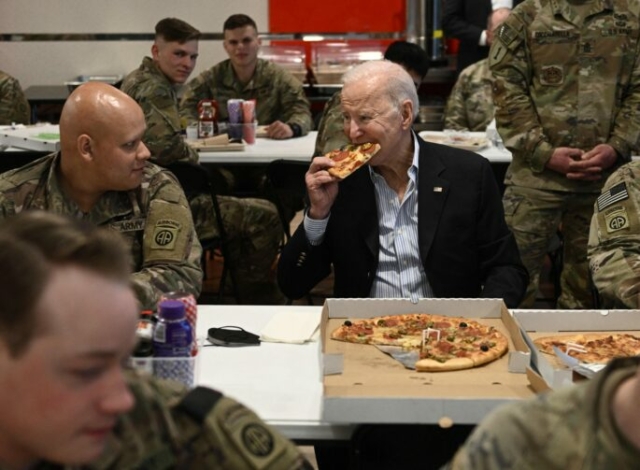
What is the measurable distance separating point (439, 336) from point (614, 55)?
2321 millimetres

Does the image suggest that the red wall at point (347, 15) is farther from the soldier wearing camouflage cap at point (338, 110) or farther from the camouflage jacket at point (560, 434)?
the camouflage jacket at point (560, 434)

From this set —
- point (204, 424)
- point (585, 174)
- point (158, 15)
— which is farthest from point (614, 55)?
point (158, 15)

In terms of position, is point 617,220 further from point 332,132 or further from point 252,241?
point 252,241

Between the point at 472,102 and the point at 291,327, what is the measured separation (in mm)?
4436

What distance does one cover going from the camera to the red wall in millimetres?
9375

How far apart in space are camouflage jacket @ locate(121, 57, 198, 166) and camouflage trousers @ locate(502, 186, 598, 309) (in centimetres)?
168

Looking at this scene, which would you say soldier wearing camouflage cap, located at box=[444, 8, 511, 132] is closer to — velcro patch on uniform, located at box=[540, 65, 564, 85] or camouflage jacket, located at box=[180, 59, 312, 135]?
camouflage jacket, located at box=[180, 59, 312, 135]

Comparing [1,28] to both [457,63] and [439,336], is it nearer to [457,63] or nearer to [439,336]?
[457,63]

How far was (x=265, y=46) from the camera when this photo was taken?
9234 mm

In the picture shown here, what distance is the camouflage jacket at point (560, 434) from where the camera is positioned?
1.15m

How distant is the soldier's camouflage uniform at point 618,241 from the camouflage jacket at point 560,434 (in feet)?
6.02

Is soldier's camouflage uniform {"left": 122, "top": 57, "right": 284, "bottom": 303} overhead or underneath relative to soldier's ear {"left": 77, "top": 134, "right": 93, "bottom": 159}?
underneath

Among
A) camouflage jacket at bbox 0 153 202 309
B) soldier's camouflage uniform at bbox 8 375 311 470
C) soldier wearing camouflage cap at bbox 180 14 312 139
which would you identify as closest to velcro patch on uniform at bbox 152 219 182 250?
camouflage jacket at bbox 0 153 202 309

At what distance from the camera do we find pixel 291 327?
9.06ft
